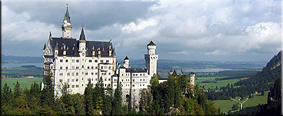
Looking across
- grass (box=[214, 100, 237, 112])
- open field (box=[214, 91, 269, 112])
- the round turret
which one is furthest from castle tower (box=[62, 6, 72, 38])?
open field (box=[214, 91, 269, 112])

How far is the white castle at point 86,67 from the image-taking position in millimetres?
80312

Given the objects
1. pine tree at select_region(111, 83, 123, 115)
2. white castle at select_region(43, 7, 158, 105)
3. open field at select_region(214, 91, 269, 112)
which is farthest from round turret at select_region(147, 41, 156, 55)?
open field at select_region(214, 91, 269, 112)

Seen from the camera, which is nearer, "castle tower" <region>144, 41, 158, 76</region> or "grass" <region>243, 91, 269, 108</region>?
"castle tower" <region>144, 41, 158, 76</region>

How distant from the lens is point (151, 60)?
92.2m

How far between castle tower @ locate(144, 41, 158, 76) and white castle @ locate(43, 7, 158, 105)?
311 centimetres

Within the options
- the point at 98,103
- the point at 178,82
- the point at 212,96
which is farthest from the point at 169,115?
the point at 212,96

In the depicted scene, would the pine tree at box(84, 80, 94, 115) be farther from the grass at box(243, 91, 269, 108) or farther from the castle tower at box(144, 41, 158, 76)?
the grass at box(243, 91, 269, 108)

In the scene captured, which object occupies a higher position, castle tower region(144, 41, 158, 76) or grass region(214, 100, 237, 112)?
castle tower region(144, 41, 158, 76)

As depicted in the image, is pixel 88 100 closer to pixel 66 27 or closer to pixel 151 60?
pixel 151 60

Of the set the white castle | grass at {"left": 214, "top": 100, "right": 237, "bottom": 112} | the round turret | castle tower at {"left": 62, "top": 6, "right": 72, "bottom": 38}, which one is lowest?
grass at {"left": 214, "top": 100, "right": 237, "bottom": 112}

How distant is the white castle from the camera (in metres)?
80.3

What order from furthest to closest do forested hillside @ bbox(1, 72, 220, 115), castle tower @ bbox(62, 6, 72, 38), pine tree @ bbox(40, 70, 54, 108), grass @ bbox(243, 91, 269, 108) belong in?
grass @ bbox(243, 91, 269, 108) → castle tower @ bbox(62, 6, 72, 38) → pine tree @ bbox(40, 70, 54, 108) → forested hillside @ bbox(1, 72, 220, 115)

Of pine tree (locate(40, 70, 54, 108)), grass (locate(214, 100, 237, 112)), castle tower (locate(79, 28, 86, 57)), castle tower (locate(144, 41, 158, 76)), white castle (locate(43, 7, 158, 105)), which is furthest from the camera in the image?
grass (locate(214, 100, 237, 112))

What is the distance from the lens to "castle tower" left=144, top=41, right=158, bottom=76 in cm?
9188
